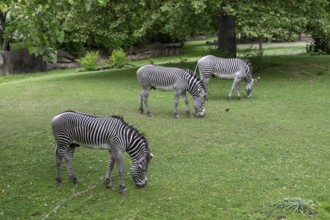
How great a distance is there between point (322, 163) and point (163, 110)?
626 cm

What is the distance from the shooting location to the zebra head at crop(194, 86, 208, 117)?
43.4 ft

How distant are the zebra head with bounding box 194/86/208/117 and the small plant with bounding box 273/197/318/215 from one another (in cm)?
617

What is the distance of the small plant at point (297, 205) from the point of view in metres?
7.16

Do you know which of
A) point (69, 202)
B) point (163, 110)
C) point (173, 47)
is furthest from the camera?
point (173, 47)

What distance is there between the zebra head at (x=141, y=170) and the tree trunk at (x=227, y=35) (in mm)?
14451

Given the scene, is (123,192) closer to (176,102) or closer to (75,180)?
(75,180)

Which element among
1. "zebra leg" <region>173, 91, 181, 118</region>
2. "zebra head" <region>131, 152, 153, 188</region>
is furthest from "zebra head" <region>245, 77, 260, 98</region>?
"zebra head" <region>131, 152, 153, 188</region>

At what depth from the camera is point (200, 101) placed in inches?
526

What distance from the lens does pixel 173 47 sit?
37.2m

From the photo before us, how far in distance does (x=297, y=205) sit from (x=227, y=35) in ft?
51.4

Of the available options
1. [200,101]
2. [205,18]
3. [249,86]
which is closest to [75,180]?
[200,101]

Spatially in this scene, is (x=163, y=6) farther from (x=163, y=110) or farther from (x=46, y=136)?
(x=46, y=136)

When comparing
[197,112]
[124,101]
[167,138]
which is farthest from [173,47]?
[167,138]

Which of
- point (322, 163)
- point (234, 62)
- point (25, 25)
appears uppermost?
point (25, 25)
